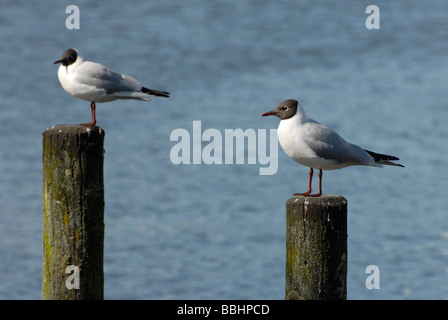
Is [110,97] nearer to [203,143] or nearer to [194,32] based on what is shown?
[203,143]

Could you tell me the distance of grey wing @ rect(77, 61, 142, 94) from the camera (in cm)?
715

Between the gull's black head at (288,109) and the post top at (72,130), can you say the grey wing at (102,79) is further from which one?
the gull's black head at (288,109)

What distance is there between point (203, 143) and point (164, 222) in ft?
12.3

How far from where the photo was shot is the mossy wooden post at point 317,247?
5.66m

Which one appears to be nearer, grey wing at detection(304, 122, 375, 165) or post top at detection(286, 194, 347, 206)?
post top at detection(286, 194, 347, 206)

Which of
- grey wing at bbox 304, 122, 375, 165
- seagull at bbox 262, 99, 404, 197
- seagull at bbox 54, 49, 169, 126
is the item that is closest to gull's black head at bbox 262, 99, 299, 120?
seagull at bbox 262, 99, 404, 197

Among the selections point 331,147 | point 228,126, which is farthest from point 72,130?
point 228,126

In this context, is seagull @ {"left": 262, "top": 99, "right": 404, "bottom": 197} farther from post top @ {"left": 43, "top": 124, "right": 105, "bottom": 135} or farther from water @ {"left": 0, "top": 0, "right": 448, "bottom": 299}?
water @ {"left": 0, "top": 0, "right": 448, "bottom": 299}

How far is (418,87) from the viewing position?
21.4 metres

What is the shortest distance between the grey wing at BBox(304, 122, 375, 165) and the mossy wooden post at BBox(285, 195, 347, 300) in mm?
821

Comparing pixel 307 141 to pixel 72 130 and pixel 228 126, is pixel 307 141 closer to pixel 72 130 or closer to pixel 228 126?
pixel 72 130

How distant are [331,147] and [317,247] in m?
1.15

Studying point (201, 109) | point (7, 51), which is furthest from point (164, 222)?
point (7, 51)

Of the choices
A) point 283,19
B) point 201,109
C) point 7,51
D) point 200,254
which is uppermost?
point 283,19
